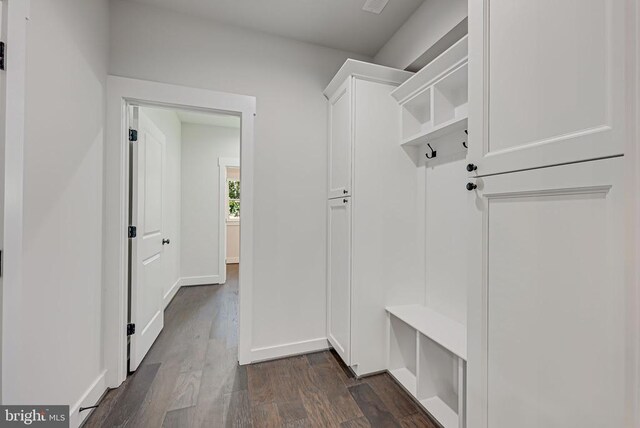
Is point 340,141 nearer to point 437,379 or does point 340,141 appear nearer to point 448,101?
point 448,101

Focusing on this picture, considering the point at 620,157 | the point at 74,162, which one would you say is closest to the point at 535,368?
the point at 620,157

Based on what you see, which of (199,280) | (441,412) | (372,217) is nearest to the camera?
(441,412)

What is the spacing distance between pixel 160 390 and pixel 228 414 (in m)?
0.55

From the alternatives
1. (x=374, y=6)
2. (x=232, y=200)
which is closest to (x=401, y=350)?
(x=374, y=6)

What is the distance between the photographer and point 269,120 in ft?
7.36

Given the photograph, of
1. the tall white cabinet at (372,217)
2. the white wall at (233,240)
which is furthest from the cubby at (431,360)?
the white wall at (233,240)

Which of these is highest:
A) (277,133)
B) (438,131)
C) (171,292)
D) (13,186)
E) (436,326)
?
(277,133)

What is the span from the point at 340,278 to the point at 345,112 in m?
1.25

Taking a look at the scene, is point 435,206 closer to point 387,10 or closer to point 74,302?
point 387,10

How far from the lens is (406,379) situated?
74.4 inches

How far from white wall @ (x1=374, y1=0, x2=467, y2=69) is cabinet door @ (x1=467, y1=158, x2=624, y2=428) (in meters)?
1.23

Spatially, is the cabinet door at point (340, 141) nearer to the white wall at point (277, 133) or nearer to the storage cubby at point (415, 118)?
the white wall at point (277, 133)

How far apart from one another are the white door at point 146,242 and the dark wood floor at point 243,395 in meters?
0.23

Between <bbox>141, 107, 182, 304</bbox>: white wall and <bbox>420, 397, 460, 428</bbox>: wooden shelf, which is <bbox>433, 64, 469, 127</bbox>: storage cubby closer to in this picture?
<bbox>420, 397, 460, 428</bbox>: wooden shelf
